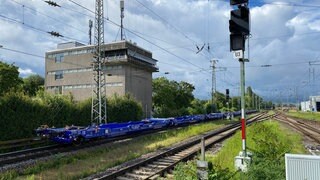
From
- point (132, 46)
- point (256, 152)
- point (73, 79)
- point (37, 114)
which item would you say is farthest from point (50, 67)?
point (256, 152)

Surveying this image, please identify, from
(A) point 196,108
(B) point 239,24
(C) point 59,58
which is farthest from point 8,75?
(B) point 239,24

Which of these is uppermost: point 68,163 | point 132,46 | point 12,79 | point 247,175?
point 132,46

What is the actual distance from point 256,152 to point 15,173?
29.6ft

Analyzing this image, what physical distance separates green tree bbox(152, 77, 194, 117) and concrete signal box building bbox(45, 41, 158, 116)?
3.48 meters

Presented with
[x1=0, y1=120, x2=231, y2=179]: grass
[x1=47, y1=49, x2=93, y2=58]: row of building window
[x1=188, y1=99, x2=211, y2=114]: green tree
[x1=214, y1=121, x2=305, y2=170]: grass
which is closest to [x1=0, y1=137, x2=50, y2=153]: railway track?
[x1=0, y1=120, x2=231, y2=179]: grass

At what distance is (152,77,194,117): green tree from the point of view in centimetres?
5941

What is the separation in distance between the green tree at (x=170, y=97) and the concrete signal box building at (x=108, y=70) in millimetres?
3481

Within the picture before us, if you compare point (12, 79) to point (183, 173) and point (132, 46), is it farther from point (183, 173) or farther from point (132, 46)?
point (183, 173)

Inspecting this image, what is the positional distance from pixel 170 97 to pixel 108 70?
1437 cm

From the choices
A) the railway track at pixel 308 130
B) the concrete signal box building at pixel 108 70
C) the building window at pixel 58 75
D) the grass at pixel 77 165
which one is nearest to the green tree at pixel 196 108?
the concrete signal box building at pixel 108 70

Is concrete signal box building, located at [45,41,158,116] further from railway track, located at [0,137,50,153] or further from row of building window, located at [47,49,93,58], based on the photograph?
railway track, located at [0,137,50,153]

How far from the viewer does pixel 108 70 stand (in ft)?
186

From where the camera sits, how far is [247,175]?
757 centimetres

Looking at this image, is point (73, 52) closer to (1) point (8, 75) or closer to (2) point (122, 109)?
(1) point (8, 75)
